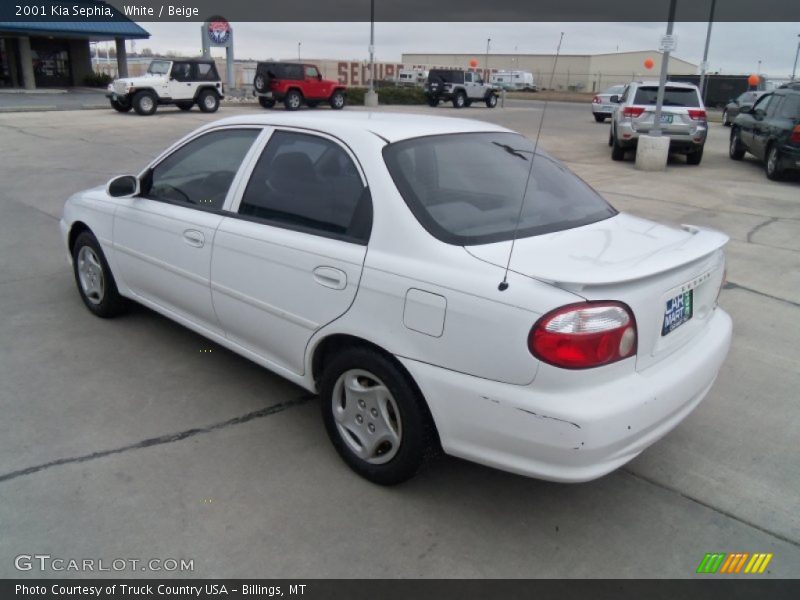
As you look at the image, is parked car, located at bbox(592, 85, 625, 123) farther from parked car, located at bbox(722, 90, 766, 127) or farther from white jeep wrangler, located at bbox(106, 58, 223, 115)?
white jeep wrangler, located at bbox(106, 58, 223, 115)

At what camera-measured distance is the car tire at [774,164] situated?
40.5 feet

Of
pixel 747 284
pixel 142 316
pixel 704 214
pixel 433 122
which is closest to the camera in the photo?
pixel 433 122

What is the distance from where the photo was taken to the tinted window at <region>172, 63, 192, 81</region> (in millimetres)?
24141

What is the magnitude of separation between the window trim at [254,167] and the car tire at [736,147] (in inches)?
580

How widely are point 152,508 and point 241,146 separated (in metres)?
2.00

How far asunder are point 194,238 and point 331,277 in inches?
47.1

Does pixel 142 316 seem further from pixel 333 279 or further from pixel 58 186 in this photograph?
pixel 58 186

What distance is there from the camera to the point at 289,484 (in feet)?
10.1

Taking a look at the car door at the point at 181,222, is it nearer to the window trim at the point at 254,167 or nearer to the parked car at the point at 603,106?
the window trim at the point at 254,167

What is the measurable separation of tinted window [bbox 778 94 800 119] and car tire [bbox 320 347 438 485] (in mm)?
11928

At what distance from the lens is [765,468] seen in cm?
330

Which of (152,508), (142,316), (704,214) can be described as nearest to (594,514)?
(152,508)

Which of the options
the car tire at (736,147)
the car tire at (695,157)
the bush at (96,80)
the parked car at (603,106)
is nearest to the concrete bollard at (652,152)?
the car tire at (695,157)

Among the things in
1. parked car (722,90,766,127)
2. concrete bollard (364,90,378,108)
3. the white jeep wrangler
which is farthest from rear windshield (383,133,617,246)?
concrete bollard (364,90,378,108)
